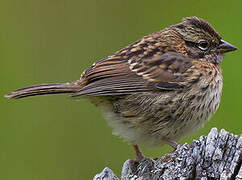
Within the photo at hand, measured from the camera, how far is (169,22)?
847 cm

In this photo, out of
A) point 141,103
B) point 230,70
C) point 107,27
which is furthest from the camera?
point 107,27

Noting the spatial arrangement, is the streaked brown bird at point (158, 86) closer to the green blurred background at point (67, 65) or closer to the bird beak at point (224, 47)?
the bird beak at point (224, 47)

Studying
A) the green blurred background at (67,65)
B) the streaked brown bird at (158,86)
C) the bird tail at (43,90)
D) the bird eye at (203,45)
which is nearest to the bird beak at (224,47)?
the streaked brown bird at (158,86)

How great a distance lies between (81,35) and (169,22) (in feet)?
4.27

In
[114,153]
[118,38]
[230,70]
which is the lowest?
[114,153]

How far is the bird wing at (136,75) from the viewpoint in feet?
19.4

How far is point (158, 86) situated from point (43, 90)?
1.22 m

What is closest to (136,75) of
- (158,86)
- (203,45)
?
(158,86)

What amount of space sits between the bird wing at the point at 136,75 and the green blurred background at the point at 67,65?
1.43m

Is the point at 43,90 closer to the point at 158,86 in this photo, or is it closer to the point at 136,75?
the point at 136,75

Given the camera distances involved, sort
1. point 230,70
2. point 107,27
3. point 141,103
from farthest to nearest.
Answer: point 107,27, point 230,70, point 141,103

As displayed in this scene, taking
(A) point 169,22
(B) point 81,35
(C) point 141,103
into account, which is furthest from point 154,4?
(C) point 141,103

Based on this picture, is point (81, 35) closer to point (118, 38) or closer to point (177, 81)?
point (118, 38)

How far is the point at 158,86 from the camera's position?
596 centimetres
